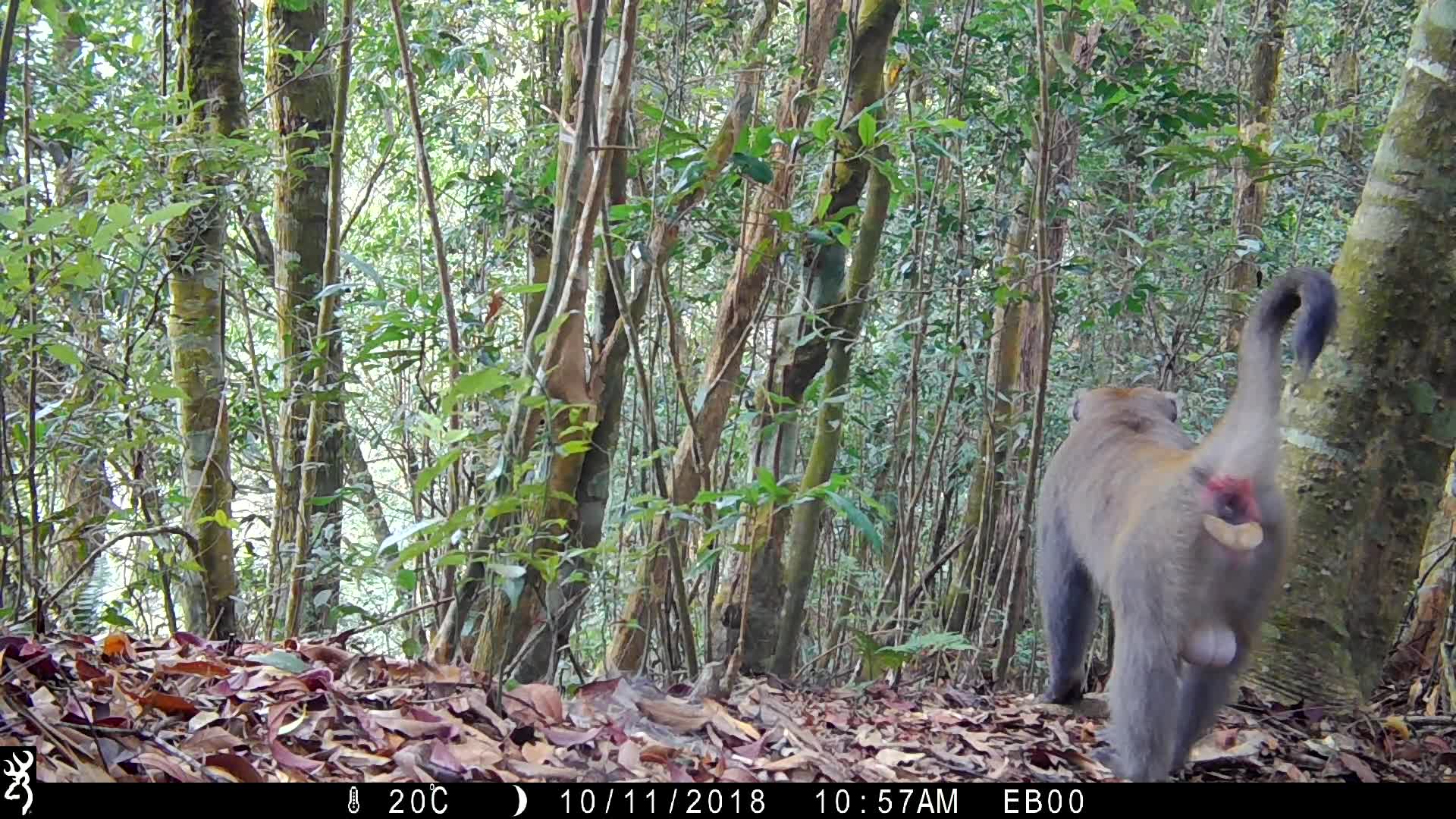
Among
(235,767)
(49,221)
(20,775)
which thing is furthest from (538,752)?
(49,221)

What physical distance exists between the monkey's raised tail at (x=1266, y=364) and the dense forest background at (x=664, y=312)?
36.2 inches

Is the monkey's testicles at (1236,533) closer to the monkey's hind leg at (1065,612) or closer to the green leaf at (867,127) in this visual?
the monkey's hind leg at (1065,612)

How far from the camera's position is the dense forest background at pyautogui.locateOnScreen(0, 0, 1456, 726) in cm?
307

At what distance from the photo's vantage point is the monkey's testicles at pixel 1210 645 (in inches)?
113

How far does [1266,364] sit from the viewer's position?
282 centimetres

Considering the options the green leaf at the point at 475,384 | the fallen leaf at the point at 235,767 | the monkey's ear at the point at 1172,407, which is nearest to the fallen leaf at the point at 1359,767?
the monkey's ear at the point at 1172,407

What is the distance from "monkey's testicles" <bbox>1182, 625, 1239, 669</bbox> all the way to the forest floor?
46 centimetres

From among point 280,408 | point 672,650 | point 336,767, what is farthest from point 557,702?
point 280,408

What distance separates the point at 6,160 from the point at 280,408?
1.29 metres

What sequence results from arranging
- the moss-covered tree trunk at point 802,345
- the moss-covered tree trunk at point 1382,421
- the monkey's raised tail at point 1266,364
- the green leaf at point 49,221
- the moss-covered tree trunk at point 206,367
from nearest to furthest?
the green leaf at point 49,221, the monkey's raised tail at point 1266,364, the moss-covered tree trunk at point 1382,421, the moss-covered tree trunk at point 206,367, the moss-covered tree trunk at point 802,345

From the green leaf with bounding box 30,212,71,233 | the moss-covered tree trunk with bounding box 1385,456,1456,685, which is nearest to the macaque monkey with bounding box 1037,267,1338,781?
the moss-covered tree trunk with bounding box 1385,456,1456,685

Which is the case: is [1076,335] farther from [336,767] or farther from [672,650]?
[336,767]

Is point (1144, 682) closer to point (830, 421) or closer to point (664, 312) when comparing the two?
A: point (830, 421)

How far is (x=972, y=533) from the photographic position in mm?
5812
